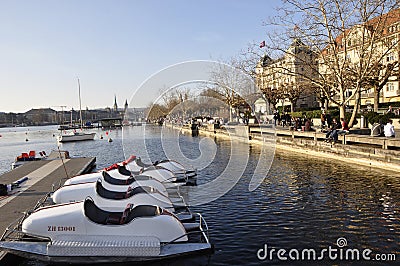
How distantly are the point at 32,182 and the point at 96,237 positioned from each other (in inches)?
445

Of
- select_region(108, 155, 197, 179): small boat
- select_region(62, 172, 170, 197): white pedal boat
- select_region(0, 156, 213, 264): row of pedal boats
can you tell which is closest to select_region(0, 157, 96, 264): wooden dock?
select_region(0, 156, 213, 264): row of pedal boats

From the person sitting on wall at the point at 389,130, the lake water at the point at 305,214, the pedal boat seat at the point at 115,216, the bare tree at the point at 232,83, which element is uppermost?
the bare tree at the point at 232,83

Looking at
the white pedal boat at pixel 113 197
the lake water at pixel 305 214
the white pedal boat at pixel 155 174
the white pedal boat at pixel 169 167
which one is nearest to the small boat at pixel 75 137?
the white pedal boat at pixel 169 167

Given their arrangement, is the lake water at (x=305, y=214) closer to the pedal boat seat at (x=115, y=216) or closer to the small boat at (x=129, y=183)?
the pedal boat seat at (x=115, y=216)

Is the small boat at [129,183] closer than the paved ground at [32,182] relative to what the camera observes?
No

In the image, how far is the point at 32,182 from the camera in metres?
19.5

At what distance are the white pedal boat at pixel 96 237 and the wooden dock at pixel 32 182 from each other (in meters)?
0.85

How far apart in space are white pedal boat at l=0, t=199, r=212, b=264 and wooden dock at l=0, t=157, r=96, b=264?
85 cm

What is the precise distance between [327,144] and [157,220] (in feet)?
67.7

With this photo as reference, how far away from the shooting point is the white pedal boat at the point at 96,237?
968 cm

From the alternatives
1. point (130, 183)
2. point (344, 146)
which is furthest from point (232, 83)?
point (130, 183)

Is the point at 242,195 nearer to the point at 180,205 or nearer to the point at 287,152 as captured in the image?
the point at 180,205

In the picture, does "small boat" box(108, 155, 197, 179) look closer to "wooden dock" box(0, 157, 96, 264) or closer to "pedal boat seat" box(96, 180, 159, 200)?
"wooden dock" box(0, 157, 96, 264)

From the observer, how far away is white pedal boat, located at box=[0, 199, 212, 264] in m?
9.68
